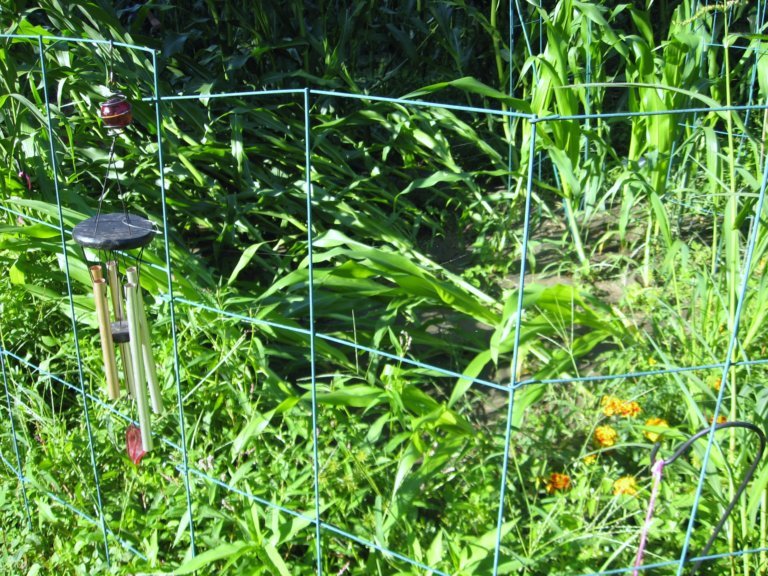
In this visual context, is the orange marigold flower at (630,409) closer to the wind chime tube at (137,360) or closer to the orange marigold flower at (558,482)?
the orange marigold flower at (558,482)

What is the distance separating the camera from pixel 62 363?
2189 mm

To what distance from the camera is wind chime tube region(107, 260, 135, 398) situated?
1.33m

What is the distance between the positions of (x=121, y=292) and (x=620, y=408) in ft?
3.24

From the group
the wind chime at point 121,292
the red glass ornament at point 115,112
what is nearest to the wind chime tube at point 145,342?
the wind chime at point 121,292

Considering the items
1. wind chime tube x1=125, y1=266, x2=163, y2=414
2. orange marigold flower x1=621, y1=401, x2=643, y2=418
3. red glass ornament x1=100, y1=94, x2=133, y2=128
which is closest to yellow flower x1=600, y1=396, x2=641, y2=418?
orange marigold flower x1=621, y1=401, x2=643, y2=418

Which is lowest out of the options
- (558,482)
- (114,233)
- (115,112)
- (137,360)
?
(558,482)

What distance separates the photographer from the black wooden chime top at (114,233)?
117 cm

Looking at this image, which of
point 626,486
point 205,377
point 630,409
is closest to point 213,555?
point 205,377

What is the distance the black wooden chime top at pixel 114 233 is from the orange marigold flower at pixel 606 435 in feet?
3.15

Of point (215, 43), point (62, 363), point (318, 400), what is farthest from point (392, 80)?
point (318, 400)

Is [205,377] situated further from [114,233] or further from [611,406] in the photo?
[611,406]

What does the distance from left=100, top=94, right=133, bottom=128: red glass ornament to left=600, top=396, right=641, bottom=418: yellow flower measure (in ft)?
3.46

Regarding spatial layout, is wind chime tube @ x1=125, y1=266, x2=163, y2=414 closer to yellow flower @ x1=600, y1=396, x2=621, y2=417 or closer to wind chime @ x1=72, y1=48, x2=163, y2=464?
wind chime @ x1=72, y1=48, x2=163, y2=464

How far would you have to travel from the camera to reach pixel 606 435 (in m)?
1.70
